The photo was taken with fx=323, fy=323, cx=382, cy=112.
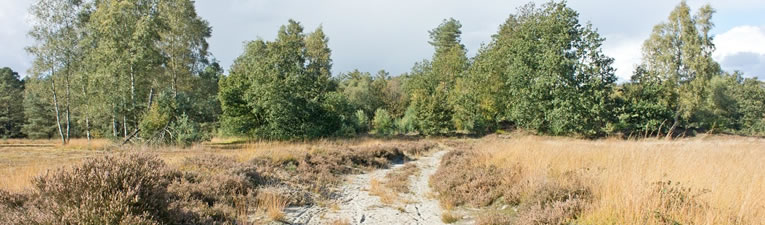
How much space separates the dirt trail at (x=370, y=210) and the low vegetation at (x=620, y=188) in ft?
2.14

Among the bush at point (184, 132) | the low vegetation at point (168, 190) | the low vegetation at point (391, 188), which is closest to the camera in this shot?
the low vegetation at point (168, 190)

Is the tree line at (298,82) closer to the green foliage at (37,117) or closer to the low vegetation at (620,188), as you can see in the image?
the green foliage at (37,117)

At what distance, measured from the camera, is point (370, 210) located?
7.90 m

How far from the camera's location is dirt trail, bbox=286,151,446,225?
23.1 ft

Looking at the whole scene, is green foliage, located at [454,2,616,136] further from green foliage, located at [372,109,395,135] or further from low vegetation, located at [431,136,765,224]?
low vegetation, located at [431,136,765,224]

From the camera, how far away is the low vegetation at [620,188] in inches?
167

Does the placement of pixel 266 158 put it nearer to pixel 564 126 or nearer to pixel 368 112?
pixel 564 126

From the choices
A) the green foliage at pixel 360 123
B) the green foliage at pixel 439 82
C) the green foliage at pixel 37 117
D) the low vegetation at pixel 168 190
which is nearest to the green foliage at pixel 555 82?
the green foliage at pixel 439 82

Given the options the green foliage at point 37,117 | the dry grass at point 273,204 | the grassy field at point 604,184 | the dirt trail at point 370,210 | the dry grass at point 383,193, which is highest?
the green foliage at point 37,117

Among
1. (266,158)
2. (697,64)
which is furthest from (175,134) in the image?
(697,64)

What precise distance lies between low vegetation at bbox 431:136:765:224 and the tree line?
17.1 metres

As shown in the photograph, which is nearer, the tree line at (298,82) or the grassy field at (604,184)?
the grassy field at (604,184)

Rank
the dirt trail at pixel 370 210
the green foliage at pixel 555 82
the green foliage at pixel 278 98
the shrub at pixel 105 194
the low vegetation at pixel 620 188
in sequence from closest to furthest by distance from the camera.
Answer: the shrub at pixel 105 194 → the low vegetation at pixel 620 188 → the dirt trail at pixel 370 210 → the green foliage at pixel 278 98 → the green foliage at pixel 555 82

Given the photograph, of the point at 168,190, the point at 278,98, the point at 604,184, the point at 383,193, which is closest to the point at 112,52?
the point at 278,98
